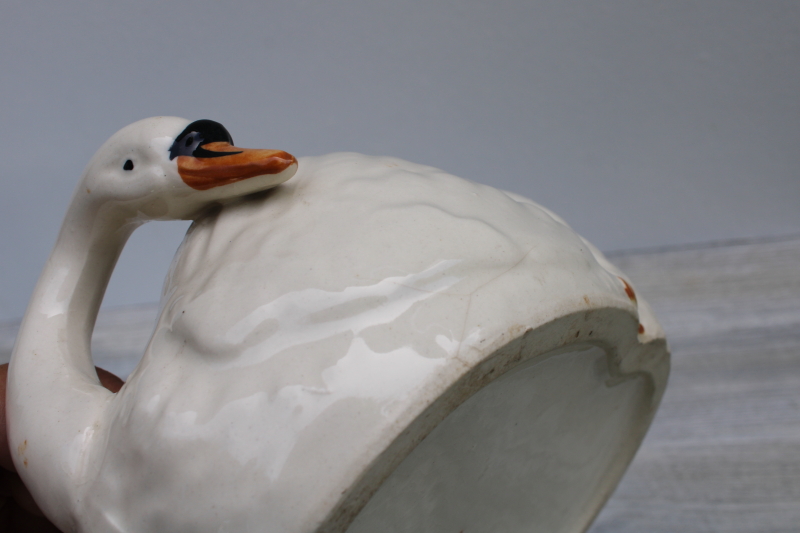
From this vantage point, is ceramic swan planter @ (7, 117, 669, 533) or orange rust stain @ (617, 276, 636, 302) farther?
orange rust stain @ (617, 276, 636, 302)

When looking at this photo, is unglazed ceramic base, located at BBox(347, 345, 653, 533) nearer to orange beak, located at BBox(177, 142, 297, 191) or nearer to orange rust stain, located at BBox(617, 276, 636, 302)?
orange rust stain, located at BBox(617, 276, 636, 302)

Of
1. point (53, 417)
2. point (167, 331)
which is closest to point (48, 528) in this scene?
point (53, 417)

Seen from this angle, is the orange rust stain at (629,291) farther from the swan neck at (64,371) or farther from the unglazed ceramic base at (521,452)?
the swan neck at (64,371)

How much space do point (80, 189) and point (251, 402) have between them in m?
0.32

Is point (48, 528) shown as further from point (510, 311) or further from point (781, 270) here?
point (781, 270)

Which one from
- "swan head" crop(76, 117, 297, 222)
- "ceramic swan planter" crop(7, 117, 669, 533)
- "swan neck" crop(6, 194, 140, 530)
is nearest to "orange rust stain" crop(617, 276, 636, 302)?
"ceramic swan planter" crop(7, 117, 669, 533)

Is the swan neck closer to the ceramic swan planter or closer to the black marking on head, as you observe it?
the ceramic swan planter

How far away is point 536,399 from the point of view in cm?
54

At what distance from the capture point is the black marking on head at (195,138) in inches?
21.1

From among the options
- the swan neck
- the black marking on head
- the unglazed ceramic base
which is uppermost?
the black marking on head

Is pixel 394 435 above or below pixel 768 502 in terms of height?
above

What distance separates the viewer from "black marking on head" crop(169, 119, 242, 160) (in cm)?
54

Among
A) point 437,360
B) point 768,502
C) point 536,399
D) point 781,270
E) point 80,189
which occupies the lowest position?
point 768,502

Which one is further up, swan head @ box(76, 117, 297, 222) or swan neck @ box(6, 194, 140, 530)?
swan head @ box(76, 117, 297, 222)
